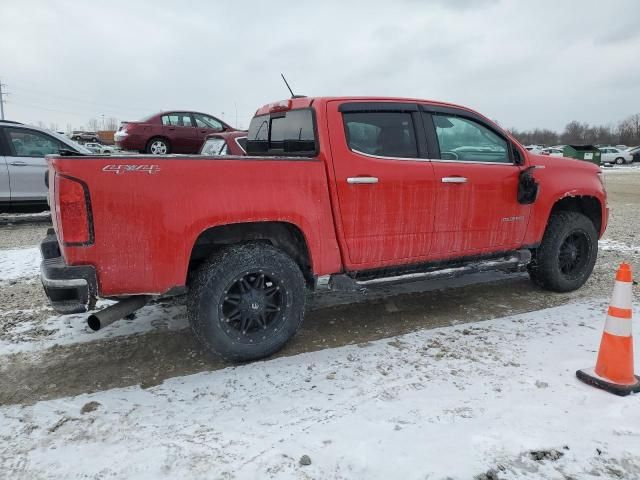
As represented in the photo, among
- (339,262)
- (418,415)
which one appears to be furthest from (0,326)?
(418,415)

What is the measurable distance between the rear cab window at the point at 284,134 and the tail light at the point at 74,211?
5.32 ft

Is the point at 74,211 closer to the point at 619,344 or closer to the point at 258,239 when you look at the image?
the point at 258,239

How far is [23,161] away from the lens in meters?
8.39

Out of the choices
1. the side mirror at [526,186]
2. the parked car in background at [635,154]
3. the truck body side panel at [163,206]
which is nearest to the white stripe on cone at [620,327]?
the side mirror at [526,186]

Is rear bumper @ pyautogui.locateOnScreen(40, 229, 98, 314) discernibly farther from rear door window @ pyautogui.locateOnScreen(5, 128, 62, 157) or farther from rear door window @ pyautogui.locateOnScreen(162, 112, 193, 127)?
rear door window @ pyautogui.locateOnScreen(162, 112, 193, 127)

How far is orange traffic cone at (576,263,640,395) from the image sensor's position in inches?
117

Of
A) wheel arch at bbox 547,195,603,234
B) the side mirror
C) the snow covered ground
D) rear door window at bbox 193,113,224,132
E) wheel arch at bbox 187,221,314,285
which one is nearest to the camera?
the snow covered ground

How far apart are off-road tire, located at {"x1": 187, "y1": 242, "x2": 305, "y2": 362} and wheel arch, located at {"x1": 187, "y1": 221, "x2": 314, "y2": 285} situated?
82 mm

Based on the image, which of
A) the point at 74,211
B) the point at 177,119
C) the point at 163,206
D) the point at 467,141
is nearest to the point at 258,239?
the point at 163,206

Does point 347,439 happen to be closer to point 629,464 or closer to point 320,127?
point 629,464

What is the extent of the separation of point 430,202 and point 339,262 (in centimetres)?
94

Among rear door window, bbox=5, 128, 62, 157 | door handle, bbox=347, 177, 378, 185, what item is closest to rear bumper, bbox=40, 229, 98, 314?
door handle, bbox=347, 177, 378, 185

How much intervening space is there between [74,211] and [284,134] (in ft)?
6.29

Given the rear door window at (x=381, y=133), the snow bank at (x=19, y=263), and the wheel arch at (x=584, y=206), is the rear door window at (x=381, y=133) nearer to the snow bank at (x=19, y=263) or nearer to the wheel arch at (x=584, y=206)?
the wheel arch at (x=584, y=206)
